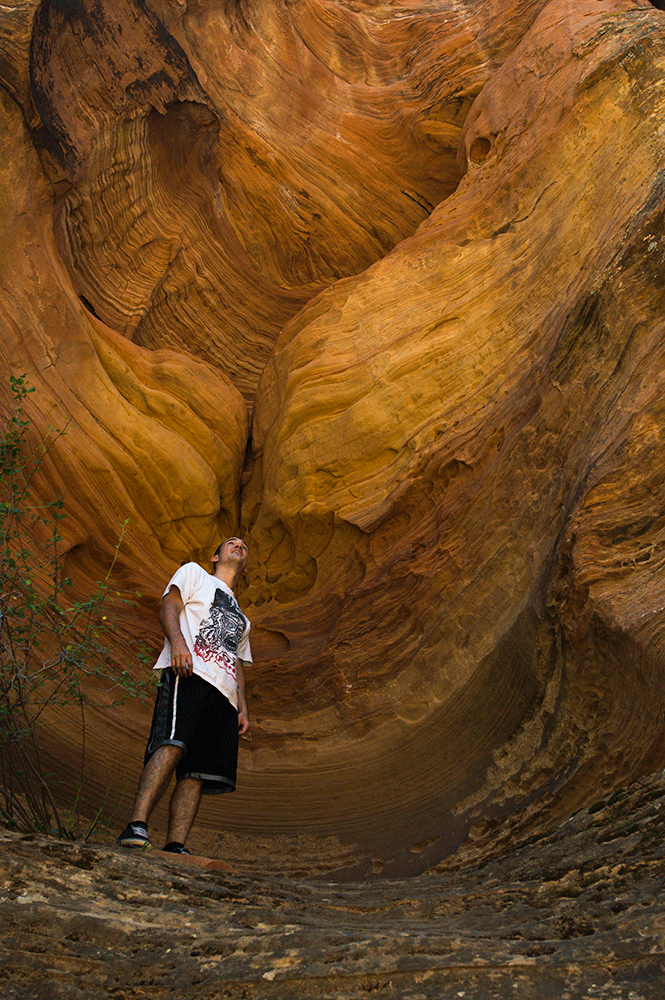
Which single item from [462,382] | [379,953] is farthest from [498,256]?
[379,953]

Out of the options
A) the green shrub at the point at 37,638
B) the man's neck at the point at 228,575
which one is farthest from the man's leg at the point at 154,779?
the man's neck at the point at 228,575

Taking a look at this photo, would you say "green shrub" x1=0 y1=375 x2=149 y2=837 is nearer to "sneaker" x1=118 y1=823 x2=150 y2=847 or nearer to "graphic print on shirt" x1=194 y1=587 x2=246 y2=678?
"graphic print on shirt" x1=194 y1=587 x2=246 y2=678

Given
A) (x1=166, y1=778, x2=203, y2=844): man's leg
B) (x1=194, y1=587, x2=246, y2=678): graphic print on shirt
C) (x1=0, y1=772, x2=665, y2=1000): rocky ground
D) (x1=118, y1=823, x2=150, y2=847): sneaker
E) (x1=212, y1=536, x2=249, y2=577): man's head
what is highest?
(x1=212, y1=536, x2=249, y2=577): man's head

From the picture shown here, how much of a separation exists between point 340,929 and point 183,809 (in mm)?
1822

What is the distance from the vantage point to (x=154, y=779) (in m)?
4.54

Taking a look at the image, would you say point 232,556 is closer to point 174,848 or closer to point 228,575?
point 228,575

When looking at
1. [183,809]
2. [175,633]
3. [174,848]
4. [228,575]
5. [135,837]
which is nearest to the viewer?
[135,837]

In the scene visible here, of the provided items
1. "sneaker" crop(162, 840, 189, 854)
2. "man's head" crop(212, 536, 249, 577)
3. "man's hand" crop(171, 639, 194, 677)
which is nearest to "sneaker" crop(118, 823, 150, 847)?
"sneaker" crop(162, 840, 189, 854)

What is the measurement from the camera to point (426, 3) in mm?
12305

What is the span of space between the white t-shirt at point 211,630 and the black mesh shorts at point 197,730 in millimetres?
88

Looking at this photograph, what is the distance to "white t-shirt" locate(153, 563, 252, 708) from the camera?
5156 mm

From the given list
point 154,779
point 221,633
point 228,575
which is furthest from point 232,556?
point 154,779

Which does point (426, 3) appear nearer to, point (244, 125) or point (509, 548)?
point (244, 125)

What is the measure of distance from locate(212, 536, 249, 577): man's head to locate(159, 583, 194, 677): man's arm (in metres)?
0.73
